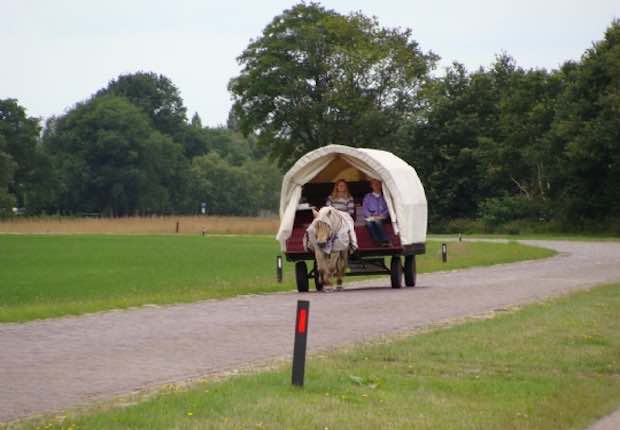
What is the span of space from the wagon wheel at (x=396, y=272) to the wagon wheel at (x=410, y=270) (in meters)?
0.31

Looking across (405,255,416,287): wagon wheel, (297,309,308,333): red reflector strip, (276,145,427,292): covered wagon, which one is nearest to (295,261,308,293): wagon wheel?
(276,145,427,292): covered wagon

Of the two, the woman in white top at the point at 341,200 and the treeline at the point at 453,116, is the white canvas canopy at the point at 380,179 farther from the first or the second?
the treeline at the point at 453,116

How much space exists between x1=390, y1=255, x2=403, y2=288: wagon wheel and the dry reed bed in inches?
2472

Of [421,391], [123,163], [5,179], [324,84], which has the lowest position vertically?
[421,391]

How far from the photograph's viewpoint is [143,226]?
9475 centimetres

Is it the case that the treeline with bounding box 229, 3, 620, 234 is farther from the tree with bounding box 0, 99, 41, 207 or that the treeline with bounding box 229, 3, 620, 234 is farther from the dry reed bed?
the tree with bounding box 0, 99, 41, 207

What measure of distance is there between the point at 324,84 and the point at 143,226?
19217 millimetres

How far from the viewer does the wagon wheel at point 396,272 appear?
1132 inches

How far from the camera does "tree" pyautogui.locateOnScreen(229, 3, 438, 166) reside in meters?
102

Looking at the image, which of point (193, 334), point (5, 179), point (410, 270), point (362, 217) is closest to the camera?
point (193, 334)

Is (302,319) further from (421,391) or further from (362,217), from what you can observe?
(362,217)

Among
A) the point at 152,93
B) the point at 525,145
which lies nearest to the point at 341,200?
the point at 525,145

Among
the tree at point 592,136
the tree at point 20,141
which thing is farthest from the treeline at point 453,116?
the tree at point 20,141

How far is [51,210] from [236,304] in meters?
122
